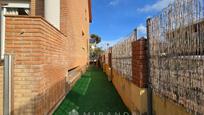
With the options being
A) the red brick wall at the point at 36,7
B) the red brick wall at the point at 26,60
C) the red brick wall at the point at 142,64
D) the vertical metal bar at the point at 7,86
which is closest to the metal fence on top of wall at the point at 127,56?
the red brick wall at the point at 142,64

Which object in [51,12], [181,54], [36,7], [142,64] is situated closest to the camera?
[181,54]

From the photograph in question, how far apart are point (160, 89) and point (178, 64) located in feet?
2.75

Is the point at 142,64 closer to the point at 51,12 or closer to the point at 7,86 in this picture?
the point at 7,86

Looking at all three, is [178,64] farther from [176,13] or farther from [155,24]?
[155,24]

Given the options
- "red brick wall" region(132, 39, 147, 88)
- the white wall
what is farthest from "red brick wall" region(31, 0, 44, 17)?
"red brick wall" region(132, 39, 147, 88)

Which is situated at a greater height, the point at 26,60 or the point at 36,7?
the point at 36,7

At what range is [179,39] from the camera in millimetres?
2674

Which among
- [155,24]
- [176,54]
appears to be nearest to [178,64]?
[176,54]

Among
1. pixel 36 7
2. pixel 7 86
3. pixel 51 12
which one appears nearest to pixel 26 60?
pixel 7 86

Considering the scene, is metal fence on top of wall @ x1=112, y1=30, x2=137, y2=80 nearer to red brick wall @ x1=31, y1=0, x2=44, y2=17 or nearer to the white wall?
the white wall

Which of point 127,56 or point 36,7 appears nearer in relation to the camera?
point 127,56

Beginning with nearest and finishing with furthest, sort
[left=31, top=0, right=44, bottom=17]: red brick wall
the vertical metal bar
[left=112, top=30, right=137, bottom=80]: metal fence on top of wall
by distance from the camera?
the vertical metal bar → [left=112, top=30, right=137, bottom=80]: metal fence on top of wall → [left=31, top=0, right=44, bottom=17]: red brick wall

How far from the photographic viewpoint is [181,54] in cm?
261

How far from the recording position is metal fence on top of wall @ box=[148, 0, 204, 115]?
2201mm
